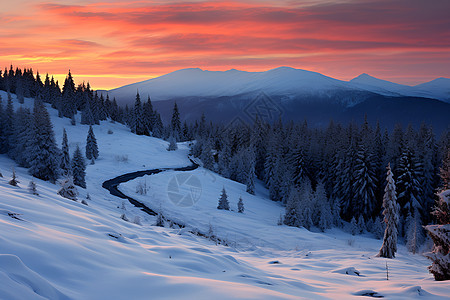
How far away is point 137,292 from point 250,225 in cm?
2058

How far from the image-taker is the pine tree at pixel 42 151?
25766mm

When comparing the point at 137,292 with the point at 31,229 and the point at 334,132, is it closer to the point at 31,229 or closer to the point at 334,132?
the point at 31,229

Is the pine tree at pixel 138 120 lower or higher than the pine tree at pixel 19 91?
lower

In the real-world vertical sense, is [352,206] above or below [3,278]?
below

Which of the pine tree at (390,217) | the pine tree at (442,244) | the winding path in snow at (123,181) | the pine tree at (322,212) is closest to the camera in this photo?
the pine tree at (442,244)

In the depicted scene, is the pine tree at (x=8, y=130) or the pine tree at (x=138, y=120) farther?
the pine tree at (x=138, y=120)

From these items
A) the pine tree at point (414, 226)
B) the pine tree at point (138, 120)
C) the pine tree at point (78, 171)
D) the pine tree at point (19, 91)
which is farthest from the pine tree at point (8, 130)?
the pine tree at point (414, 226)

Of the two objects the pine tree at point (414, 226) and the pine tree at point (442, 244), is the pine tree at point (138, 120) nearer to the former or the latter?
the pine tree at point (414, 226)

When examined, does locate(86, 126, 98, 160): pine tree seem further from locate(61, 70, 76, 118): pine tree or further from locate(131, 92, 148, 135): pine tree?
locate(61, 70, 76, 118): pine tree

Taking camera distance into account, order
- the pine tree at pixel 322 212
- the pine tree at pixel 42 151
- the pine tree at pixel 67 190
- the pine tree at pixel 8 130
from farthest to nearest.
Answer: the pine tree at pixel 322 212, the pine tree at pixel 8 130, the pine tree at pixel 42 151, the pine tree at pixel 67 190

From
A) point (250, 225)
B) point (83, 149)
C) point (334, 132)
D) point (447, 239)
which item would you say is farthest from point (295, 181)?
point (447, 239)

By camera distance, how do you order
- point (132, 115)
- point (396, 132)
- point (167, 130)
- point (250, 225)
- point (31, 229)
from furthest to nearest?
point (167, 130), point (132, 115), point (396, 132), point (250, 225), point (31, 229)

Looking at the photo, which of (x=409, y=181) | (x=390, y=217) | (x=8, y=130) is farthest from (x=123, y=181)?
(x=409, y=181)

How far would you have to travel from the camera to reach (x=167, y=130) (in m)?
101
